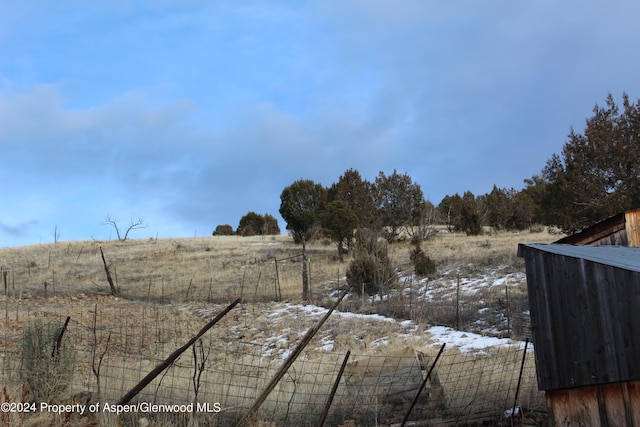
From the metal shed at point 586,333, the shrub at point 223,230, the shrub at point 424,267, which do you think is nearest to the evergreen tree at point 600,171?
the shrub at point 424,267

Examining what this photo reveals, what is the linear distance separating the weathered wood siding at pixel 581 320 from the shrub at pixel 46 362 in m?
5.69

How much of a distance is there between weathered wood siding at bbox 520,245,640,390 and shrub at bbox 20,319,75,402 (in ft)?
18.7

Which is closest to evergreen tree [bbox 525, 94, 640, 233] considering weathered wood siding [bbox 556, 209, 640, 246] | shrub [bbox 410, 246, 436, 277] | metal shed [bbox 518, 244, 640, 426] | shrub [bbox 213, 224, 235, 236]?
shrub [bbox 410, 246, 436, 277]

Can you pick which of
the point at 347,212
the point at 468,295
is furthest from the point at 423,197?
the point at 468,295

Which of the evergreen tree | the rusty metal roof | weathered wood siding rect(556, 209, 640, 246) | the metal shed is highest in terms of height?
the evergreen tree

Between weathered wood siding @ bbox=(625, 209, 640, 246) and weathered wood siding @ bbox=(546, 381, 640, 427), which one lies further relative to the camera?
weathered wood siding @ bbox=(625, 209, 640, 246)

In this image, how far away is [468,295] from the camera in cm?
1789

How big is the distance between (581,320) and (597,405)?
98cm

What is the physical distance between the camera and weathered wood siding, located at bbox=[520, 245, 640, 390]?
5.91 meters

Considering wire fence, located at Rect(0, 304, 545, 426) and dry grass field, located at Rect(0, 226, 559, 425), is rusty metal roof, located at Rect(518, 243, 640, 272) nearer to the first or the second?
wire fence, located at Rect(0, 304, 545, 426)

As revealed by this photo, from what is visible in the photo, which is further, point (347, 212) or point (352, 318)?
point (347, 212)

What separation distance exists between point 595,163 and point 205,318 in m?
15.2

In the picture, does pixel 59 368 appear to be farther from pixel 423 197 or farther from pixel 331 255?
pixel 423 197

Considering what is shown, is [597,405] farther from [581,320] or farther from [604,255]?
[604,255]
